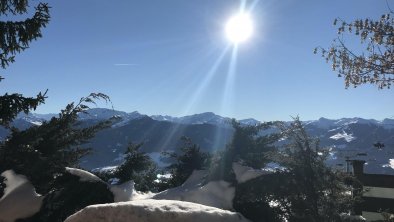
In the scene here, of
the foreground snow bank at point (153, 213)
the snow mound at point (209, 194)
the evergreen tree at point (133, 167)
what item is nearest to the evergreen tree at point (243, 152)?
the snow mound at point (209, 194)

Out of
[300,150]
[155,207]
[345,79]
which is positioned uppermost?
[345,79]

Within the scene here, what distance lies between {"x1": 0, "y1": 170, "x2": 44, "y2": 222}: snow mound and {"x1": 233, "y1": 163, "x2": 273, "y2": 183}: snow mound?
3.59 meters

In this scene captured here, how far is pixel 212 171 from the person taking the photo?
25.9 ft

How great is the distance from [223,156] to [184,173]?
5.96ft

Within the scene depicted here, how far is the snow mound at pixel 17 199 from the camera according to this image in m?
7.09

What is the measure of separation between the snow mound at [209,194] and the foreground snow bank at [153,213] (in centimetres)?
103

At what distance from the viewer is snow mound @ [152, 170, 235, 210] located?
7043mm

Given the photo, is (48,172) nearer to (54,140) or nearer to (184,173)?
(54,140)

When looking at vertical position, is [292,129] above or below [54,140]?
above

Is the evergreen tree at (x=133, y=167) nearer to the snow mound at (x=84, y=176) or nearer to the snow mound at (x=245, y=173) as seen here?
the snow mound at (x=84, y=176)

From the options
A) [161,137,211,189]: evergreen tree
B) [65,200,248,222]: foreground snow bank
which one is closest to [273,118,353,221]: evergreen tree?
[65,200,248,222]: foreground snow bank

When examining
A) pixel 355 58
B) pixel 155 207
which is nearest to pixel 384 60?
pixel 355 58

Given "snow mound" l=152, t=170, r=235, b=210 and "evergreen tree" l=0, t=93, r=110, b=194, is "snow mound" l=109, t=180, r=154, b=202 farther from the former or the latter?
"evergreen tree" l=0, t=93, r=110, b=194

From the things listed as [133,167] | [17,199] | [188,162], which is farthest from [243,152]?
[17,199]
